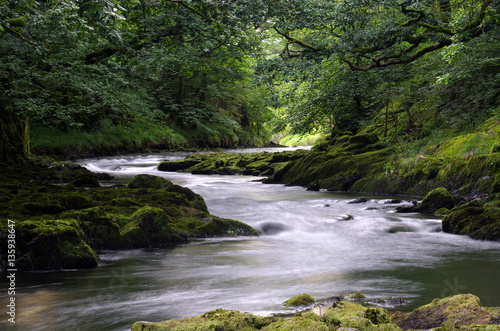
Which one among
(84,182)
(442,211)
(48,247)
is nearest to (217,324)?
(48,247)

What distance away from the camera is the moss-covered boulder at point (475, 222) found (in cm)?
613

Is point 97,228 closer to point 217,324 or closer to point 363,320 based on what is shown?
point 217,324

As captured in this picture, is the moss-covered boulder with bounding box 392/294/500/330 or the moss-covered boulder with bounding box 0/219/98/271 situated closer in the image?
the moss-covered boulder with bounding box 392/294/500/330

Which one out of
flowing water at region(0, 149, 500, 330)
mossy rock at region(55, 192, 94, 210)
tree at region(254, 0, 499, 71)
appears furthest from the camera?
tree at region(254, 0, 499, 71)

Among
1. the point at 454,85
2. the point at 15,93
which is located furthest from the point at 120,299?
the point at 454,85

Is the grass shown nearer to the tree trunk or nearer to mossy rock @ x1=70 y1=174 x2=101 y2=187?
the tree trunk

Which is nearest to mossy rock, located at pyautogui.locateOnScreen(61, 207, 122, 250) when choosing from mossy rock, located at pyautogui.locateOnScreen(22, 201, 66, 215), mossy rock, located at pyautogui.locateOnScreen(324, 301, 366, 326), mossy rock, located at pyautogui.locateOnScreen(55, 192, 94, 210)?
mossy rock, located at pyautogui.locateOnScreen(22, 201, 66, 215)

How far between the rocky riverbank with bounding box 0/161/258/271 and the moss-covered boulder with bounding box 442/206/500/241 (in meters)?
3.73

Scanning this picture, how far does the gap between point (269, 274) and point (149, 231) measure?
231cm

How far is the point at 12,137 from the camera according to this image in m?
13.2

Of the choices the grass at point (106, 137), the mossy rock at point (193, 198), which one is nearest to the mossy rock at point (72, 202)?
the mossy rock at point (193, 198)

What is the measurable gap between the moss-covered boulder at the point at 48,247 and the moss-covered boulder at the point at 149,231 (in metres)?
1.10

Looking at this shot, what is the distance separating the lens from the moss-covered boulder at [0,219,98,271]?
4395mm

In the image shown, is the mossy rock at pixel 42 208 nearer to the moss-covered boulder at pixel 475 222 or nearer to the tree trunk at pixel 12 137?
the moss-covered boulder at pixel 475 222
